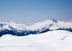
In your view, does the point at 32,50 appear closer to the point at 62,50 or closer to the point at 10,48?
the point at 10,48

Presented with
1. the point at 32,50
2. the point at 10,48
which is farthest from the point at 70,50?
the point at 10,48

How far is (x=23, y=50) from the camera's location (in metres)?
21.5

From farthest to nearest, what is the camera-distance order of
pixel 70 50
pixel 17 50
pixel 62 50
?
1. pixel 62 50
2. pixel 70 50
3. pixel 17 50

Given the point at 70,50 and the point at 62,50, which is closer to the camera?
the point at 70,50

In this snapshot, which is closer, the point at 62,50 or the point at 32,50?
the point at 32,50

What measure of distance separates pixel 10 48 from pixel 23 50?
3.30 metres

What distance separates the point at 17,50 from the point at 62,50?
12150 millimetres

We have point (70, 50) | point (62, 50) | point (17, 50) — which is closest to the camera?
point (17, 50)

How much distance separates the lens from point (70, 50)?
23188mm

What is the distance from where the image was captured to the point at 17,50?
21.4 meters

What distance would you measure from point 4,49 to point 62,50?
598 inches

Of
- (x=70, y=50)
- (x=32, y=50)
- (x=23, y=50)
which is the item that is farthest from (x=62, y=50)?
(x=23, y=50)

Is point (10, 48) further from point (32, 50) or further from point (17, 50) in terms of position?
point (32, 50)

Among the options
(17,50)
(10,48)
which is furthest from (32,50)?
(10,48)
